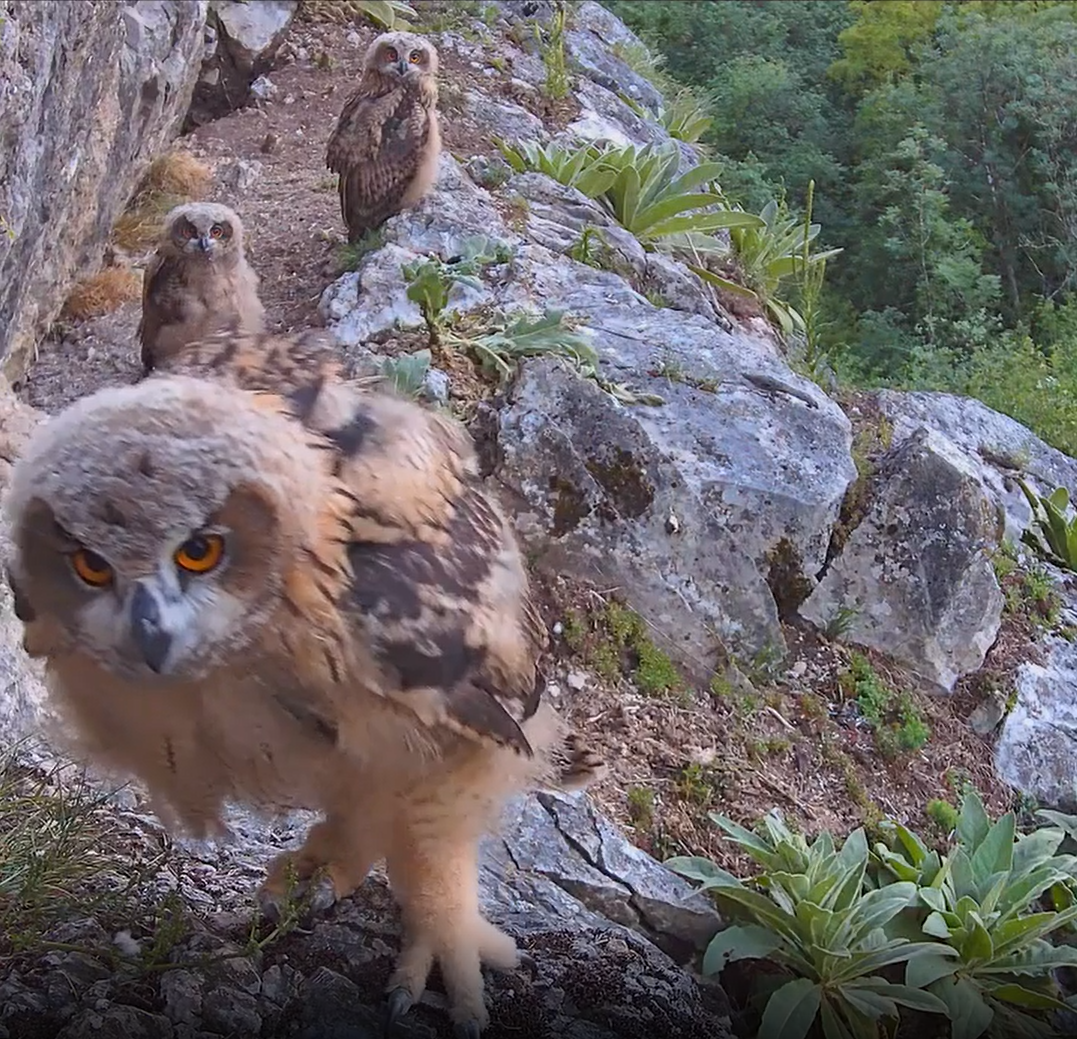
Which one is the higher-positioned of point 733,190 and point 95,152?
point 95,152

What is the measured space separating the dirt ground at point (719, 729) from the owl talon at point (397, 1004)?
88 cm

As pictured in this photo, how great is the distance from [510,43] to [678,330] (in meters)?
3.76

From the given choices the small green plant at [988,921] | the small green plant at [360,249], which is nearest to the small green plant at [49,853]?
the small green plant at [988,921]

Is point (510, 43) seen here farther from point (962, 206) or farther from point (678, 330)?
point (962, 206)

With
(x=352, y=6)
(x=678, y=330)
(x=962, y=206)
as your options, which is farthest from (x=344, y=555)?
(x=962, y=206)

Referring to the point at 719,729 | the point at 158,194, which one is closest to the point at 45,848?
the point at 719,729

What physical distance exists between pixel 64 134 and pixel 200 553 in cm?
215

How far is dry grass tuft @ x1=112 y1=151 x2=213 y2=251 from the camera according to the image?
13.0 ft

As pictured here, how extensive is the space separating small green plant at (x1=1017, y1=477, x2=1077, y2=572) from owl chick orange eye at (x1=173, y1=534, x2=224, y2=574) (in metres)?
3.73

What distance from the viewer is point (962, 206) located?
32.4ft

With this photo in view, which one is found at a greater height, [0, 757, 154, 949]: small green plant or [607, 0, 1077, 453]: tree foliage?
[0, 757, 154, 949]: small green plant

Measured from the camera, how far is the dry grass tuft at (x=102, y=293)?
11.8 ft

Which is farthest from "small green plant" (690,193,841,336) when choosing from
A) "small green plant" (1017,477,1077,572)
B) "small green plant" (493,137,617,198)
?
"small green plant" (1017,477,1077,572)

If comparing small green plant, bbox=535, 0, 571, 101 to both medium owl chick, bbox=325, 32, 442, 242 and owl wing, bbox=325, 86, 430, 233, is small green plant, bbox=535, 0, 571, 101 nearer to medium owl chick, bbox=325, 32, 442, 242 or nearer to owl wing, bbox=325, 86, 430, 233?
medium owl chick, bbox=325, 32, 442, 242
